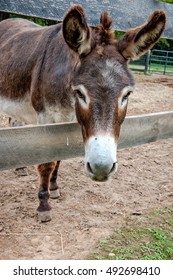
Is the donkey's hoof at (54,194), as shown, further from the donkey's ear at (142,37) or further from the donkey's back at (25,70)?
the donkey's ear at (142,37)

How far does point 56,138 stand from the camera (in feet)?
6.57

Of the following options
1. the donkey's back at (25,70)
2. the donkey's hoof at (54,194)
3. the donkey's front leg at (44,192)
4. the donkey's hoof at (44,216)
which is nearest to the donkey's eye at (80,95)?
the donkey's back at (25,70)

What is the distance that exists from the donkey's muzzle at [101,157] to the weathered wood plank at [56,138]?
9.0 inches

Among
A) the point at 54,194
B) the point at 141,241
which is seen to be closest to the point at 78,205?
the point at 54,194

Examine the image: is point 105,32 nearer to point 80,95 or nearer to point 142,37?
point 142,37

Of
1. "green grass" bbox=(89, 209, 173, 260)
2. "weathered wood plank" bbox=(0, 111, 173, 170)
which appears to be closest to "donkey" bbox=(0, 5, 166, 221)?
"weathered wood plank" bbox=(0, 111, 173, 170)

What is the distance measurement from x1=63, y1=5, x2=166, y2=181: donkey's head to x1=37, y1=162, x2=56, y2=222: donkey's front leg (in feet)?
3.61

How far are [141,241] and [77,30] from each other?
1767 millimetres

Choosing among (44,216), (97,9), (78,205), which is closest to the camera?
(44,216)

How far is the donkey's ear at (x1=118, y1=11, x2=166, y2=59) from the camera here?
6.87 feet

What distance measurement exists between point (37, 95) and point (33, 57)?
490 mm

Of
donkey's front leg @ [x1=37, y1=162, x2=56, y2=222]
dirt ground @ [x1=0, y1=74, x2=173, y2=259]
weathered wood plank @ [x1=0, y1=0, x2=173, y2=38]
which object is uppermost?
weathered wood plank @ [x1=0, y1=0, x2=173, y2=38]

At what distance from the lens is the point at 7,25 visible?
14.7 feet

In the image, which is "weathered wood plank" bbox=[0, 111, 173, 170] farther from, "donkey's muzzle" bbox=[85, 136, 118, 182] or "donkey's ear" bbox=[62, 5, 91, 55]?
"donkey's ear" bbox=[62, 5, 91, 55]
